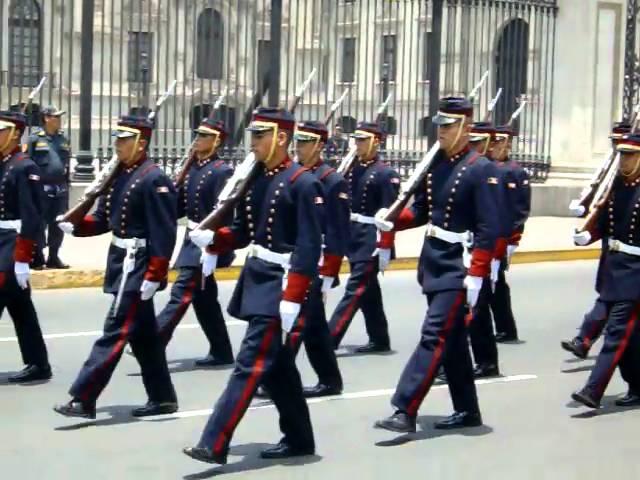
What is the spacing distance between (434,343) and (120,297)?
5.88 ft

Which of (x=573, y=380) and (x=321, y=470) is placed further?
(x=573, y=380)

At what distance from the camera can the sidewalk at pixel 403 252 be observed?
1498 centimetres

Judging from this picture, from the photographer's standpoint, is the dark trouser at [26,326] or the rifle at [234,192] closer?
the rifle at [234,192]

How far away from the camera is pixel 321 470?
24.6 ft

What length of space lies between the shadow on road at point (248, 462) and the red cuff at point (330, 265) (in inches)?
66.4

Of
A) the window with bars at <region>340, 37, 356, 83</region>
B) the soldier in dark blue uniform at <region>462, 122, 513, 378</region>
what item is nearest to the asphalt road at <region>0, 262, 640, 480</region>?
the soldier in dark blue uniform at <region>462, 122, 513, 378</region>

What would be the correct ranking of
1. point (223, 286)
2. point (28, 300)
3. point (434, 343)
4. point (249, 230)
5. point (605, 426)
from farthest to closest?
point (223, 286), point (28, 300), point (605, 426), point (434, 343), point (249, 230)

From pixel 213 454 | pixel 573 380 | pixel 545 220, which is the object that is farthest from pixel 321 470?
pixel 545 220

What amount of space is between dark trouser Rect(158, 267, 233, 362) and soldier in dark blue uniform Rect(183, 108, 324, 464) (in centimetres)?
254

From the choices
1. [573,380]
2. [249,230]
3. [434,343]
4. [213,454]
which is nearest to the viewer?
[213,454]

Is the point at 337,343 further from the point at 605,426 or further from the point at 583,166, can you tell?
the point at 583,166

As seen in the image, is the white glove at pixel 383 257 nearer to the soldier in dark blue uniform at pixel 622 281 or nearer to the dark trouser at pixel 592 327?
the dark trouser at pixel 592 327

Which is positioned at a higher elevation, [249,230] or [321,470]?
[249,230]

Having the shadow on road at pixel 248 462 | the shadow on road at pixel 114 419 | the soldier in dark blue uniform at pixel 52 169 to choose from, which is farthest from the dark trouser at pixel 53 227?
the shadow on road at pixel 248 462
